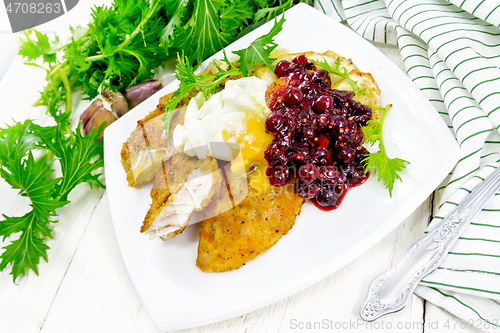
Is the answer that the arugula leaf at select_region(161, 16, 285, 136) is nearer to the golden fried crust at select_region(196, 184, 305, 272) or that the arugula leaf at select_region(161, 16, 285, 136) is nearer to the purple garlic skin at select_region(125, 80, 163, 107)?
the purple garlic skin at select_region(125, 80, 163, 107)

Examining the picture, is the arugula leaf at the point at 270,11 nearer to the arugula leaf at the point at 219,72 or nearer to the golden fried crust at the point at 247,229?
the arugula leaf at the point at 219,72

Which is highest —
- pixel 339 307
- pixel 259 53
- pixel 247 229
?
pixel 259 53

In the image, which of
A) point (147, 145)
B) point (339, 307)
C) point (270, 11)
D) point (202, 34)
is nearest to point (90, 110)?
point (147, 145)

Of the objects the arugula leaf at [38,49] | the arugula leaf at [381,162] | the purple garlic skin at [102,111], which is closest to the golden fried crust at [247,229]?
the arugula leaf at [381,162]

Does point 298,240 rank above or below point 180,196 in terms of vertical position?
below

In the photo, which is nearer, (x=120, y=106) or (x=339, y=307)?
(x=339, y=307)

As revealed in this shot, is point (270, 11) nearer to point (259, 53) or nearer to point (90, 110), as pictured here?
point (259, 53)

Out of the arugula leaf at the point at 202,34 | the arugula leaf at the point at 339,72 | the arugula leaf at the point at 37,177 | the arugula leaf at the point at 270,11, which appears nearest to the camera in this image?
the arugula leaf at the point at 339,72

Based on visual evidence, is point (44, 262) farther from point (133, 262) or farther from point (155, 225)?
point (155, 225)
